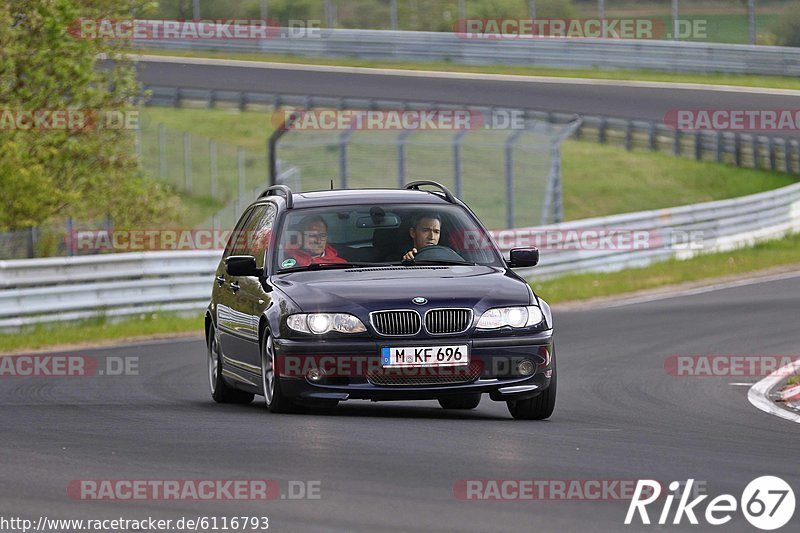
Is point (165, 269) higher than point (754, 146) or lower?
higher

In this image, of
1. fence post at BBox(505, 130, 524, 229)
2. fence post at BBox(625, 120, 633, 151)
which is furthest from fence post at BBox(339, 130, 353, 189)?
fence post at BBox(625, 120, 633, 151)

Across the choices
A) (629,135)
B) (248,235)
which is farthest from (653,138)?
(248,235)

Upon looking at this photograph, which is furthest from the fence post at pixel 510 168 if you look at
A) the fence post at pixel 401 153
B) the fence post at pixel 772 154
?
the fence post at pixel 772 154

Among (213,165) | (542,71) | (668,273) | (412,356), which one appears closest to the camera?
(412,356)

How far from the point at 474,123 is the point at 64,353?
64.1 feet

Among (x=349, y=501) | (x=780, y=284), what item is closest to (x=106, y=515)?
(x=349, y=501)

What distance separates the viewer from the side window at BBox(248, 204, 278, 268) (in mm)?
11734

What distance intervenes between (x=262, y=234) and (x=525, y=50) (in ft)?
122

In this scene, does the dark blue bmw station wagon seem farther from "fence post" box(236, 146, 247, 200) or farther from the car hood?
"fence post" box(236, 146, 247, 200)

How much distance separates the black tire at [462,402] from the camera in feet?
38.8

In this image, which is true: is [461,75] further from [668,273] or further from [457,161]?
[457,161]

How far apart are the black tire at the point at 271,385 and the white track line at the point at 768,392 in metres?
3.47

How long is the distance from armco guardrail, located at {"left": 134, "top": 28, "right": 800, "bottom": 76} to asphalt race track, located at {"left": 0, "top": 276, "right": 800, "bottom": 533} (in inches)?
1226

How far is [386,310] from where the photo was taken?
1029 centimetres
